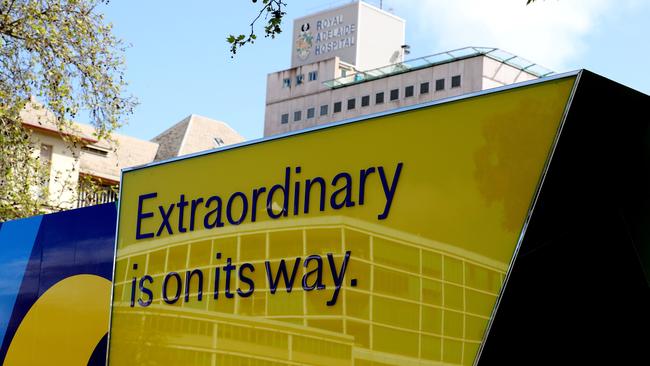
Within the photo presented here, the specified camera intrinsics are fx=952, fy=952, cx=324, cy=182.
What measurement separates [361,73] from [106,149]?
33.4 m

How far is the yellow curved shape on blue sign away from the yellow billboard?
0.27 m

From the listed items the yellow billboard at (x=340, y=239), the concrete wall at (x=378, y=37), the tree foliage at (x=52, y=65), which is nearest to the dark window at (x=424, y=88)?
the concrete wall at (x=378, y=37)

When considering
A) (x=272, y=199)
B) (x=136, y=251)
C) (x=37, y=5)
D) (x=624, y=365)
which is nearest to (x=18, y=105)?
(x=37, y=5)

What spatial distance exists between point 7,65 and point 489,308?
40.1 feet

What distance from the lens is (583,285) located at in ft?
13.0

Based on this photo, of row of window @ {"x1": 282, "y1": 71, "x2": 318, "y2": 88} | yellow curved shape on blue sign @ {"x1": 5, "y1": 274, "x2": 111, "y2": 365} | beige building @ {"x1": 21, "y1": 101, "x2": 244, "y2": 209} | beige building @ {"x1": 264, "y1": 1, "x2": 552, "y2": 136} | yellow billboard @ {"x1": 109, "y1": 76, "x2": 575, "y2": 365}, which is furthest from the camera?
row of window @ {"x1": 282, "y1": 71, "x2": 318, "y2": 88}

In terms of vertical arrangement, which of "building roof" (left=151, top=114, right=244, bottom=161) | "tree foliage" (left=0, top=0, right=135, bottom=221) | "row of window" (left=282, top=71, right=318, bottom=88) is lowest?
"tree foliage" (left=0, top=0, right=135, bottom=221)

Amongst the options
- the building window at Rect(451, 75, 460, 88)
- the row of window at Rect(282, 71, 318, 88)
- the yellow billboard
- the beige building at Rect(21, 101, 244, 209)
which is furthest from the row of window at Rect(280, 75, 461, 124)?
the yellow billboard

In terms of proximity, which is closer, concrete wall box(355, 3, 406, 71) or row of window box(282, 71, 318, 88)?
row of window box(282, 71, 318, 88)

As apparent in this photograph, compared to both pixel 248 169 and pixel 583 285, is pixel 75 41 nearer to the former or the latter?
pixel 248 169

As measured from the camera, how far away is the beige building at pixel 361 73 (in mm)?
59031

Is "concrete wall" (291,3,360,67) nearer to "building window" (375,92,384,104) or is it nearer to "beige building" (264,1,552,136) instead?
"beige building" (264,1,552,136)

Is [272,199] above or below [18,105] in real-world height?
below

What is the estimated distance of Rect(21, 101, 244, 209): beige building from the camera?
23562 mm
